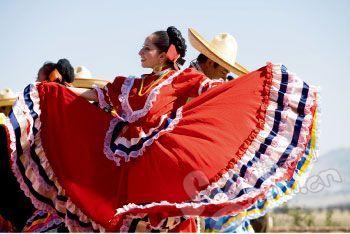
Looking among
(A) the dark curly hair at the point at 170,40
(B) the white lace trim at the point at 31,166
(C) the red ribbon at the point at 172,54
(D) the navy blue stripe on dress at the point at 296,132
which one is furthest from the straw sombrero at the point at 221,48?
(B) the white lace trim at the point at 31,166

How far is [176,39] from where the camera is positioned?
532 cm

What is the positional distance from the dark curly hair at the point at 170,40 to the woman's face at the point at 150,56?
1.3 inches

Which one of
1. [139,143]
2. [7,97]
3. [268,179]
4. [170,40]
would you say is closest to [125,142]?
[139,143]

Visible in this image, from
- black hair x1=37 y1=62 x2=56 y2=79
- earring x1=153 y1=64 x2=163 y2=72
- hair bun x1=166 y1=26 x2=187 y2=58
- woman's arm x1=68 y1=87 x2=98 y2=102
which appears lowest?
woman's arm x1=68 y1=87 x2=98 y2=102

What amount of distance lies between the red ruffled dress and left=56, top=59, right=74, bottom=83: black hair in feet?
1.97

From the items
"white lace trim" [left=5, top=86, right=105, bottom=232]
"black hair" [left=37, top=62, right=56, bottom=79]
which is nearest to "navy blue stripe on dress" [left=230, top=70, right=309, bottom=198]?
"white lace trim" [left=5, top=86, right=105, bottom=232]

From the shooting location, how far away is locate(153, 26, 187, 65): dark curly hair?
17.2ft

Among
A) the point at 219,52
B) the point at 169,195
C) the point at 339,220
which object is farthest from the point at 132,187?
the point at 339,220

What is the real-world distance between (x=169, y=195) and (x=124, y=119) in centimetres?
75

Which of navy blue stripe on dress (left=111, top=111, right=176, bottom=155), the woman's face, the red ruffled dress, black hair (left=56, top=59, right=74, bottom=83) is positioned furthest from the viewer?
black hair (left=56, top=59, right=74, bottom=83)

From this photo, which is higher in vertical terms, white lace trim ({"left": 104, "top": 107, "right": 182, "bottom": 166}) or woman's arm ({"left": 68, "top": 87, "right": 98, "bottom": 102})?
woman's arm ({"left": 68, "top": 87, "right": 98, "bottom": 102})

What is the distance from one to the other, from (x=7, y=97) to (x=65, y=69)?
1228mm

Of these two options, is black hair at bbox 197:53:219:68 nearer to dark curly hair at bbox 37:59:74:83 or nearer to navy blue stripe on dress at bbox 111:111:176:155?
dark curly hair at bbox 37:59:74:83

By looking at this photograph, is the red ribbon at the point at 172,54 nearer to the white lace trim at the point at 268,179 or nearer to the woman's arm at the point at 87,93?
the woman's arm at the point at 87,93
